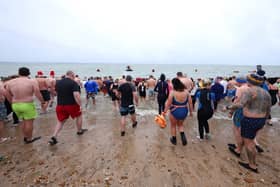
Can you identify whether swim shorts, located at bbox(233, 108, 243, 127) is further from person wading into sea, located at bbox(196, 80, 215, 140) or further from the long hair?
the long hair

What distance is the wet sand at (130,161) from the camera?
110 inches

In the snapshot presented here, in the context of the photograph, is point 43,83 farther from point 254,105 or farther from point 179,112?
point 254,105

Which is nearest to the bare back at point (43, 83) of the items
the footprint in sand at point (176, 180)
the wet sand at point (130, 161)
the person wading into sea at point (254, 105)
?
the wet sand at point (130, 161)

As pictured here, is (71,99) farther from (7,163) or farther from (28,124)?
(7,163)

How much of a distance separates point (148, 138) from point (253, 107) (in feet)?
8.58

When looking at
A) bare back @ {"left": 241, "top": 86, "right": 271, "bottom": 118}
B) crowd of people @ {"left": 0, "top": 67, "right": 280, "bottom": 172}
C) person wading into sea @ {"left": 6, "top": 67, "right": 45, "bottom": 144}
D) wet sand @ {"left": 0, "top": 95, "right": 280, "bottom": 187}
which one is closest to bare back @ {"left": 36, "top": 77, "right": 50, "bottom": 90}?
wet sand @ {"left": 0, "top": 95, "right": 280, "bottom": 187}

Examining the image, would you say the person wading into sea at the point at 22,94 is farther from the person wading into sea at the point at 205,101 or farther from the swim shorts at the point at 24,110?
the person wading into sea at the point at 205,101

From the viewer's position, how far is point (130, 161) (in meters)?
3.40

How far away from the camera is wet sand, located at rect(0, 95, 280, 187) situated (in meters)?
2.80

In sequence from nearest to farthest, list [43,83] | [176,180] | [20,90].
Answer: [176,180]
[20,90]
[43,83]

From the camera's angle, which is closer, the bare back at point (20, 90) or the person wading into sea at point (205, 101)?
the bare back at point (20, 90)

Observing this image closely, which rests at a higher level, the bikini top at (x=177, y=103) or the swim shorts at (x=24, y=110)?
the bikini top at (x=177, y=103)

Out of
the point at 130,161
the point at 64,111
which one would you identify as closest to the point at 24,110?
the point at 64,111

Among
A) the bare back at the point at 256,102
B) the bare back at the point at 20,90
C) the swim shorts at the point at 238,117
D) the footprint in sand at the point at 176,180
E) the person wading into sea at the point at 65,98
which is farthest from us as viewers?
the person wading into sea at the point at 65,98
